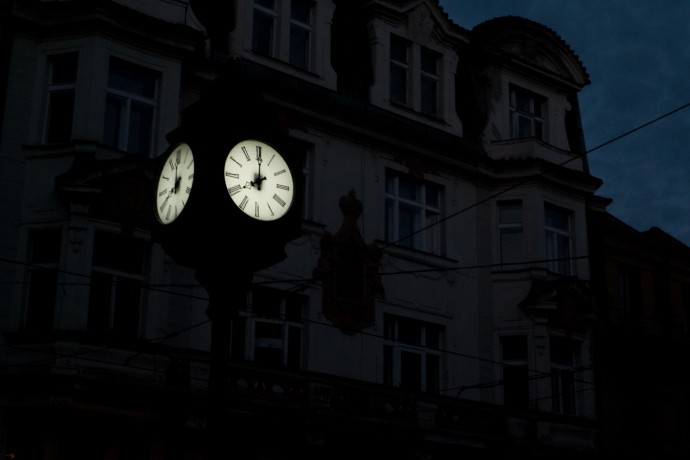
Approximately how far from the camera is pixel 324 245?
65.2 ft

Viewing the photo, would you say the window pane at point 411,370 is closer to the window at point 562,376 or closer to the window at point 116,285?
the window at point 562,376

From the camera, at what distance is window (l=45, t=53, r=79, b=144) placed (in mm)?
17297

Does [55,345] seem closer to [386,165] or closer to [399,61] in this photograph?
[386,165]

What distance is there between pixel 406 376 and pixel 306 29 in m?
6.91

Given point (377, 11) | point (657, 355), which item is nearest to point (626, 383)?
point (657, 355)

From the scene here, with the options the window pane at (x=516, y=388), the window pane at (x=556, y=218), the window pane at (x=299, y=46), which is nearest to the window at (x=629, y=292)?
the window pane at (x=556, y=218)

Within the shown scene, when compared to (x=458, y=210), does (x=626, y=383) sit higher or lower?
lower

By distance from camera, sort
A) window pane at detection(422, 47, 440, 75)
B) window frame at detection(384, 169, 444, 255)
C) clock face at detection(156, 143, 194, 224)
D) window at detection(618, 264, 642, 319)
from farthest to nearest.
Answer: window at detection(618, 264, 642, 319)
window pane at detection(422, 47, 440, 75)
window frame at detection(384, 169, 444, 255)
clock face at detection(156, 143, 194, 224)

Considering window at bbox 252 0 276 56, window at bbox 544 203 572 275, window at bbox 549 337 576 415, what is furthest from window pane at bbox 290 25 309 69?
window at bbox 549 337 576 415

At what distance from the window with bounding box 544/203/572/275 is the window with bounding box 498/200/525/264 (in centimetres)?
64

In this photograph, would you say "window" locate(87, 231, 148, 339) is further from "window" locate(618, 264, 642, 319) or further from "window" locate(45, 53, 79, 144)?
"window" locate(618, 264, 642, 319)

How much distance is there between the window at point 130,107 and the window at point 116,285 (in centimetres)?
158

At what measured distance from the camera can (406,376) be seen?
21.0 meters

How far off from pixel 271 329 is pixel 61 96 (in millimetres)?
5244
